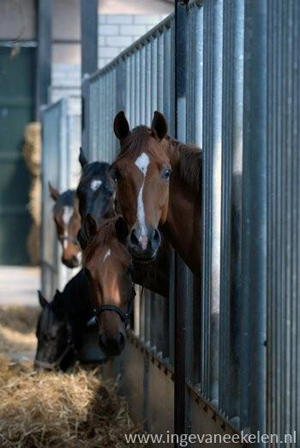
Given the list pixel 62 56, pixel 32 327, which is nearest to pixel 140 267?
pixel 32 327

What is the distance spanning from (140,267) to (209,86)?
4.18 feet

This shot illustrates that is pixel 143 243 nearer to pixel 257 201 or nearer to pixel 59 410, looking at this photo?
pixel 257 201

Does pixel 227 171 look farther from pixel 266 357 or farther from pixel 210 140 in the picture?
pixel 266 357

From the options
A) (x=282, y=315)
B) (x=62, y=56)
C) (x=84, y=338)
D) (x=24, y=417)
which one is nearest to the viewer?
(x=282, y=315)

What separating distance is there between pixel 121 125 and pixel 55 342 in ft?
10.7

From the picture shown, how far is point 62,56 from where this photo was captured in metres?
16.8

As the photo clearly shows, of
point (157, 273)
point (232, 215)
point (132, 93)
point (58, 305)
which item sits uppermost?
point (132, 93)

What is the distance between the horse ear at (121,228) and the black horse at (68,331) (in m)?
2.47

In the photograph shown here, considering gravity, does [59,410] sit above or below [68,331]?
below

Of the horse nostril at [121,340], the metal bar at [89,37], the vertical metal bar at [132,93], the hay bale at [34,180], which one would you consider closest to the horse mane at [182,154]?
the horse nostril at [121,340]

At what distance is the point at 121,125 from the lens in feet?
16.1

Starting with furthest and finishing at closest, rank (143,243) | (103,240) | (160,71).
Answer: (160,71)
(103,240)
(143,243)

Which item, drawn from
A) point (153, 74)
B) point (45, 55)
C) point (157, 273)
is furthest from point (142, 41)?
point (45, 55)

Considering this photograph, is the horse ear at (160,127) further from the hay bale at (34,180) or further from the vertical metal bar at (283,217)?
the hay bale at (34,180)
